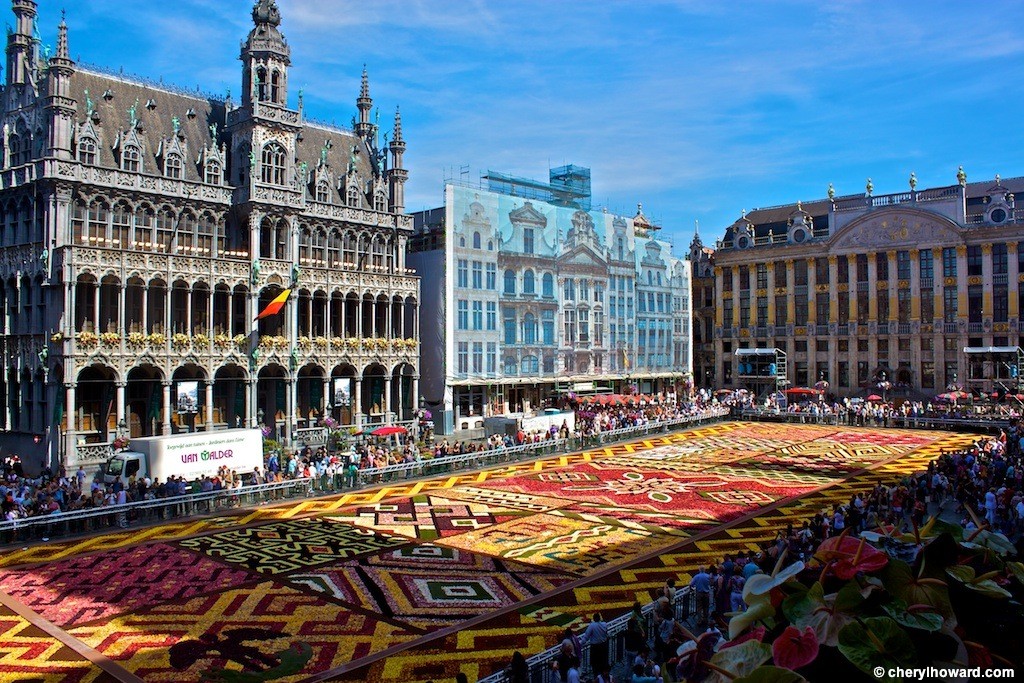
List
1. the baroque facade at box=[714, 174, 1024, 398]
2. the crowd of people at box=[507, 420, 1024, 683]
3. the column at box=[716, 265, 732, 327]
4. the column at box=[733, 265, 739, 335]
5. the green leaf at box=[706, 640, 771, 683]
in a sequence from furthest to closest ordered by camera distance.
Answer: the column at box=[716, 265, 732, 327] < the column at box=[733, 265, 739, 335] < the baroque facade at box=[714, 174, 1024, 398] < the crowd of people at box=[507, 420, 1024, 683] < the green leaf at box=[706, 640, 771, 683]

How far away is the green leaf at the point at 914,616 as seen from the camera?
12.3 ft

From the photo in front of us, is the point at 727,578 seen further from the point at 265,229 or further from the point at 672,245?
the point at 672,245

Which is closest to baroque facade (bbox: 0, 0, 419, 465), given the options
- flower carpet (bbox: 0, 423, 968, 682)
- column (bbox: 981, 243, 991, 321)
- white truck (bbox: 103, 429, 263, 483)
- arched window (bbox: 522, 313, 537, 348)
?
white truck (bbox: 103, 429, 263, 483)

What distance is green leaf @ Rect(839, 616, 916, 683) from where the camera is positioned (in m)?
3.61

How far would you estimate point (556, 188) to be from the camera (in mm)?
83938

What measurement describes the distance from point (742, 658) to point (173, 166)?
55.0 metres

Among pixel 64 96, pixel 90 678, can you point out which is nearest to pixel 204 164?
pixel 64 96

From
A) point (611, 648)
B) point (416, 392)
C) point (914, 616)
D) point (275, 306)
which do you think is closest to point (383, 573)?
point (611, 648)

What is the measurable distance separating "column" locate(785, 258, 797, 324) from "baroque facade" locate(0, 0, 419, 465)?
47369 mm

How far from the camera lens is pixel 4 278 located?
49.5 metres

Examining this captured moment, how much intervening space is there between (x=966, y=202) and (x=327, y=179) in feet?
209

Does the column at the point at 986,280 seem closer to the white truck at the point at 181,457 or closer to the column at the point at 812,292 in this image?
the column at the point at 812,292

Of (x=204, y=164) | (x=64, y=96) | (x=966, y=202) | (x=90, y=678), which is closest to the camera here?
(x=90, y=678)

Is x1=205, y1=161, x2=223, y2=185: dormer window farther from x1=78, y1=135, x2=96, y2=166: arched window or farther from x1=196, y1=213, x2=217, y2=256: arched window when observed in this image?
x1=78, y1=135, x2=96, y2=166: arched window
